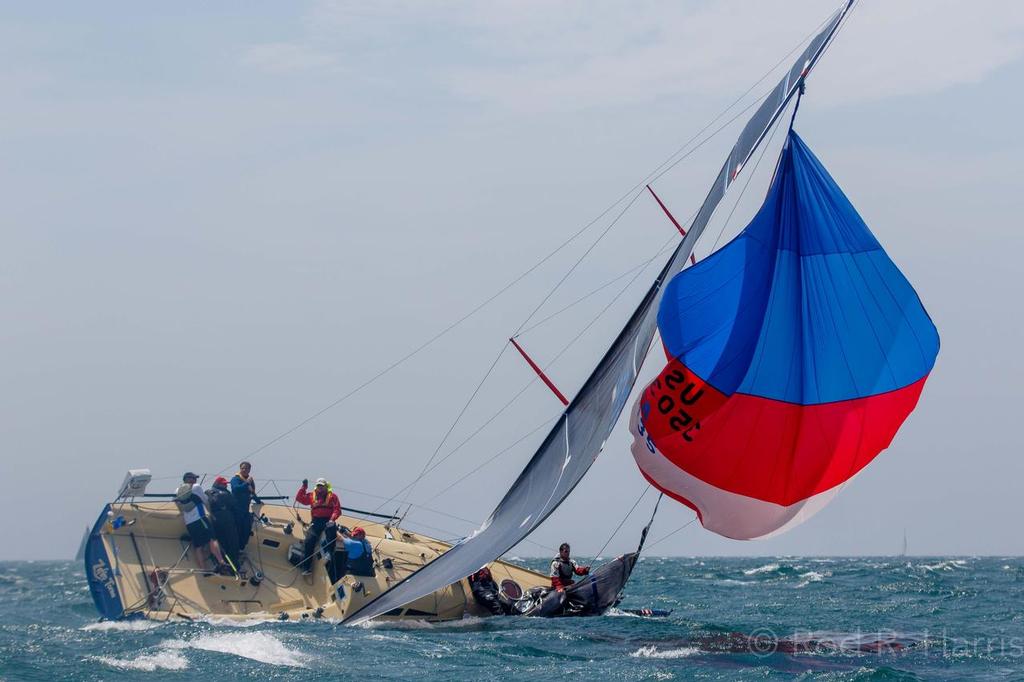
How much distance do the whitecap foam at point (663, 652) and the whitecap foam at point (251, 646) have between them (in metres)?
3.81

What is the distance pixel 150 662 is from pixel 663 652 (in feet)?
18.9

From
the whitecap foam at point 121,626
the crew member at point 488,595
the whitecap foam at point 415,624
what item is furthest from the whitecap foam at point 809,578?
the whitecap foam at point 121,626

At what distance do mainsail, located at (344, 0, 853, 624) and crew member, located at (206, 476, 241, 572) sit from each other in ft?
12.4

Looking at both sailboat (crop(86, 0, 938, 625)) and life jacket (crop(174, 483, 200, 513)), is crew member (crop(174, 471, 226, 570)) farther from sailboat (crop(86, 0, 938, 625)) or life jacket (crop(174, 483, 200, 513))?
sailboat (crop(86, 0, 938, 625))

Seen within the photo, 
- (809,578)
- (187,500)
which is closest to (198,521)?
(187,500)

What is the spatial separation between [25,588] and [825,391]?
28.9 metres

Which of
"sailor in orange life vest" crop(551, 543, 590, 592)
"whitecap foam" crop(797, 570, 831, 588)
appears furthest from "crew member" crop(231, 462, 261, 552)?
"whitecap foam" crop(797, 570, 831, 588)

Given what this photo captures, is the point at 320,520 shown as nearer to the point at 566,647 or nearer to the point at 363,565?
the point at 363,565

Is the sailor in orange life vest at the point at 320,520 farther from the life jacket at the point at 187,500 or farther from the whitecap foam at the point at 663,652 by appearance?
the whitecap foam at the point at 663,652

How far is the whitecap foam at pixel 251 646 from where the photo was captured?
47.1 ft

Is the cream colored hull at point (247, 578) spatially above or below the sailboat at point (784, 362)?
below

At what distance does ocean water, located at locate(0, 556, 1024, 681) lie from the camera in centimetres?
1380

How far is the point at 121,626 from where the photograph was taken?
18734 mm

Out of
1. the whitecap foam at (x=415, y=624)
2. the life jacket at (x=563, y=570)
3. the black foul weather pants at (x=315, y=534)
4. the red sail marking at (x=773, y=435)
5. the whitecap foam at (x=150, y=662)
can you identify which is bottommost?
the whitecap foam at (x=150, y=662)
